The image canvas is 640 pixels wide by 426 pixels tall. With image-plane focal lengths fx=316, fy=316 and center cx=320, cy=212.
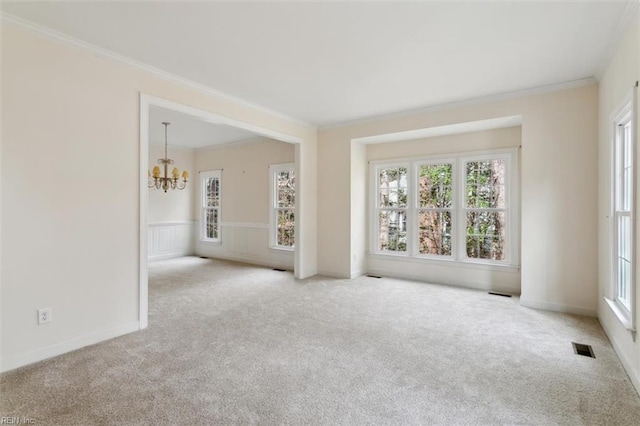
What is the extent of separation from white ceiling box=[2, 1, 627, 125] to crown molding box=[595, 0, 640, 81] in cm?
2

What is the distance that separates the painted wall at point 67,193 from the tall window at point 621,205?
14.3 ft

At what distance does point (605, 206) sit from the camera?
10.1 ft

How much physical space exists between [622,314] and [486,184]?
8.16 ft

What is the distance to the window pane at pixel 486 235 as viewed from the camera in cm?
459

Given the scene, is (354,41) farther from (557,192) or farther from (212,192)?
(212,192)

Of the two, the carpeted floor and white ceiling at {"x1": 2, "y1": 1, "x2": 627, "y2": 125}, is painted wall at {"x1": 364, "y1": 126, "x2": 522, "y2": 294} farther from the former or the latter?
white ceiling at {"x1": 2, "y1": 1, "x2": 627, "y2": 125}

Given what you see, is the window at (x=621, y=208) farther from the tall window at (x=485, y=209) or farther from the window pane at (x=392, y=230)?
the window pane at (x=392, y=230)

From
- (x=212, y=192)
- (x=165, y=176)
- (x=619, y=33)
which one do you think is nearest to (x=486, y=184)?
(x=619, y=33)

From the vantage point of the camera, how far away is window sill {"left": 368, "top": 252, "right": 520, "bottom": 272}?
4.48 metres

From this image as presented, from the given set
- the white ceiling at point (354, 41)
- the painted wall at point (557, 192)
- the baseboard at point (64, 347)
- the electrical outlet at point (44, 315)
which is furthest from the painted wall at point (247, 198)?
A: the electrical outlet at point (44, 315)

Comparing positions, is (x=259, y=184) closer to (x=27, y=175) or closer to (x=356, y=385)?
(x=27, y=175)

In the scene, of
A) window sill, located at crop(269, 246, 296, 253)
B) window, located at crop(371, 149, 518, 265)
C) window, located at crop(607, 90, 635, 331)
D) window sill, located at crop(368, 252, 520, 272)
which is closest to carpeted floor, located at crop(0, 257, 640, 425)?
window, located at crop(607, 90, 635, 331)

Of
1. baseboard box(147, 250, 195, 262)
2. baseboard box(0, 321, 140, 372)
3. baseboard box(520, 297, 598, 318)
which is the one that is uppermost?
baseboard box(147, 250, 195, 262)

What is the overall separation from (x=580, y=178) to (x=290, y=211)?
→ 4463mm
